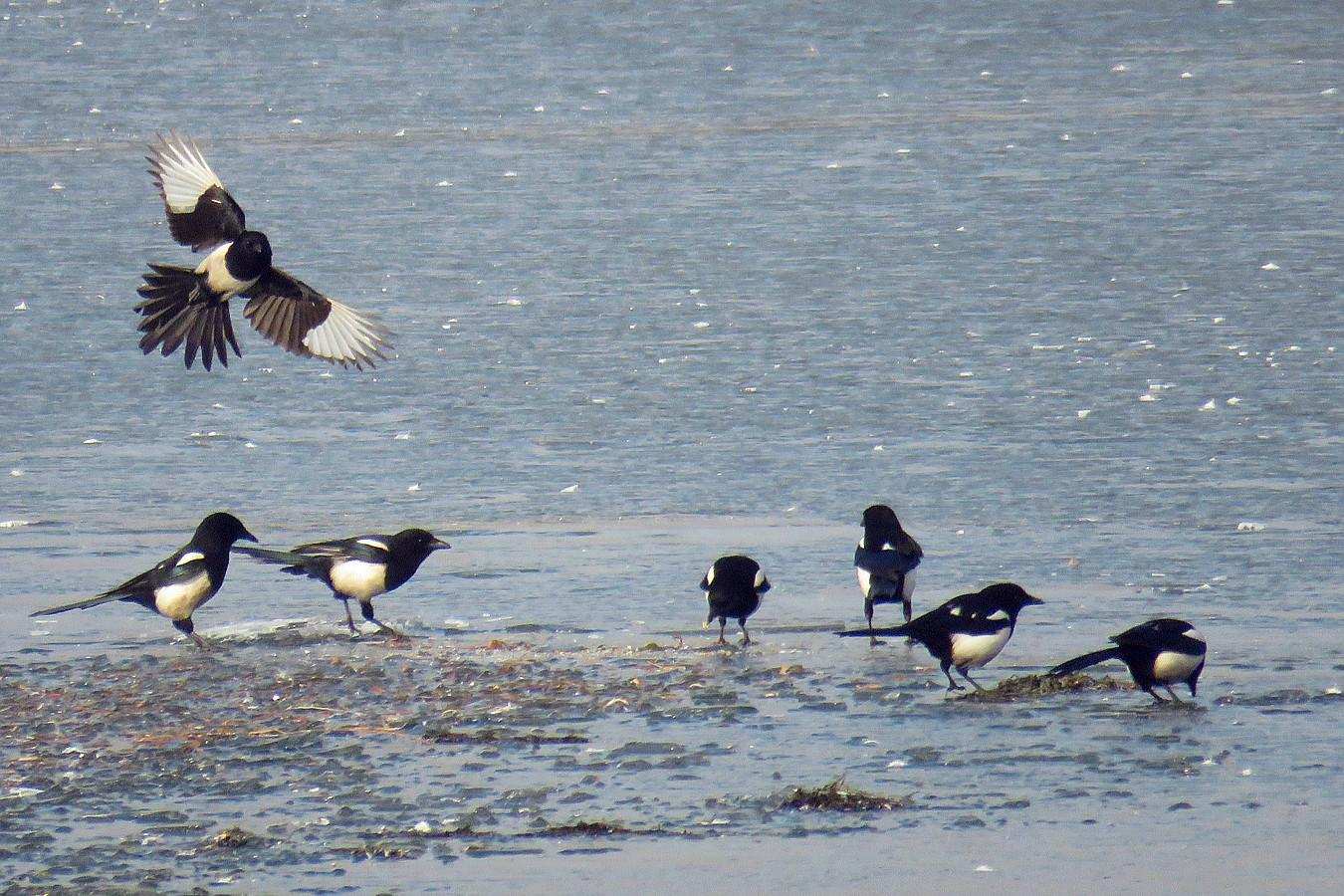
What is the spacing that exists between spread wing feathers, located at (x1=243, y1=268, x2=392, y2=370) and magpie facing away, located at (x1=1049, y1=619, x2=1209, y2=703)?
3.98 metres

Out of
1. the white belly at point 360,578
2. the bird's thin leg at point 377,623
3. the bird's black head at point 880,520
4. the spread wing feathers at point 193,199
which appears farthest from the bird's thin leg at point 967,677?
the spread wing feathers at point 193,199

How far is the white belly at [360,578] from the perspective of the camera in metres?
6.96

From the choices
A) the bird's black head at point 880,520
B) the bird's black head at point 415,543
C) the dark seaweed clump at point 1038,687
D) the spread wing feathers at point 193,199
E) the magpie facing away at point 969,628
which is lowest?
the dark seaweed clump at point 1038,687

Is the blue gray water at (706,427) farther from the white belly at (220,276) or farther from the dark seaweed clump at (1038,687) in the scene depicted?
the white belly at (220,276)

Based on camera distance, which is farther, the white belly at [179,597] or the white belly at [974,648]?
the white belly at [179,597]

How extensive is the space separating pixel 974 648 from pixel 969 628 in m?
0.05

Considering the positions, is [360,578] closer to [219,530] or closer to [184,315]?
[219,530]

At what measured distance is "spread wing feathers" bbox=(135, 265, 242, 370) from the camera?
8773 mm

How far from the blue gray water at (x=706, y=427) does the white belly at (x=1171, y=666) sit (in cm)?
10

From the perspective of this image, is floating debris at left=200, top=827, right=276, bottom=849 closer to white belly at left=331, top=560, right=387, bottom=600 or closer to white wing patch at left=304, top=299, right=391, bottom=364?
white belly at left=331, top=560, right=387, bottom=600

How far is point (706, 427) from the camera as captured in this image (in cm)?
945

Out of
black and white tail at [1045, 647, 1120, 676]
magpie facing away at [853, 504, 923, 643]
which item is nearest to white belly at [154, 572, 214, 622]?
magpie facing away at [853, 504, 923, 643]

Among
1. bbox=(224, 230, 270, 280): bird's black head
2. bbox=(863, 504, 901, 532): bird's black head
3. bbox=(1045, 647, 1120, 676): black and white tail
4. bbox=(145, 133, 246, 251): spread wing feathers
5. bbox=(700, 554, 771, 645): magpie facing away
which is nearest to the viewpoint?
bbox=(1045, 647, 1120, 676): black and white tail

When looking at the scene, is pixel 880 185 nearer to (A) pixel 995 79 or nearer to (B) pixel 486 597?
(A) pixel 995 79
